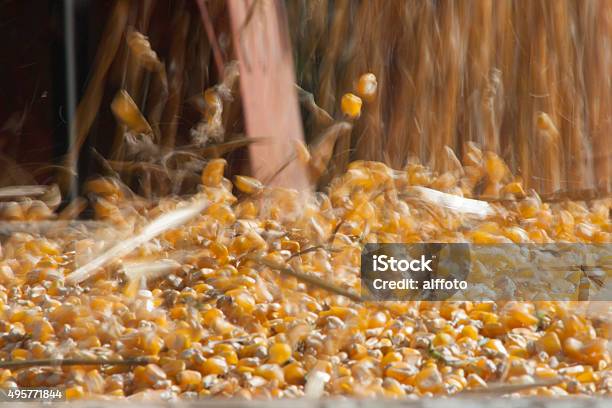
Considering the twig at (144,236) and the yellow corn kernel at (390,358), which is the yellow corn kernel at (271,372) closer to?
the yellow corn kernel at (390,358)

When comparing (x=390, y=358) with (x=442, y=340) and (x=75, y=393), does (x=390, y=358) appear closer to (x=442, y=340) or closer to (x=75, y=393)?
(x=442, y=340)

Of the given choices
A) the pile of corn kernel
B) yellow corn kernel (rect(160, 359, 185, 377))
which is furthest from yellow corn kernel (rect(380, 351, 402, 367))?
yellow corn kernel (rect(160, 359, 185, 377))

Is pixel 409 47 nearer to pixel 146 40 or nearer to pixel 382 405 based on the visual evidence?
pixel 146 40

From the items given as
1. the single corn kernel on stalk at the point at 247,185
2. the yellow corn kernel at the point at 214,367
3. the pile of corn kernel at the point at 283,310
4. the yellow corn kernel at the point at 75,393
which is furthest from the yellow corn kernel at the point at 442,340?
the single corn kernel on stalk at the point at 247,185

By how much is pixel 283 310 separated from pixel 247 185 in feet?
1.33

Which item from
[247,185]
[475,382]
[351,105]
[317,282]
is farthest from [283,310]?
[351,105]

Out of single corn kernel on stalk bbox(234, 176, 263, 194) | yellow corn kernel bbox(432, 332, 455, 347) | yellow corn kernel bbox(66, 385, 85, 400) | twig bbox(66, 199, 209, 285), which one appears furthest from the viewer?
single corn kernel on stalk bbox(234, 176, 263, 194)

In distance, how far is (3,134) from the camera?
1.59m

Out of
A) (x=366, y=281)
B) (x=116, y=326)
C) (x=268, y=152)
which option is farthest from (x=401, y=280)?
(x=268, y=152)

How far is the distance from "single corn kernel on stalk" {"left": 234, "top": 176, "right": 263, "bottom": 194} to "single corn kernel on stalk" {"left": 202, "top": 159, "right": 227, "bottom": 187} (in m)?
0.03

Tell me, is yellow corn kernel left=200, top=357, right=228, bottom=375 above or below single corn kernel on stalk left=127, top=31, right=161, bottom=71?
below

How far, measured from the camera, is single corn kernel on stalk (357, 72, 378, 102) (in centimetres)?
152

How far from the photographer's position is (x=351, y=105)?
150 cm

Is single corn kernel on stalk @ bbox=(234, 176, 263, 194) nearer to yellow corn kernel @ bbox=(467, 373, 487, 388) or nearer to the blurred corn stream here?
the blurred corn stream
